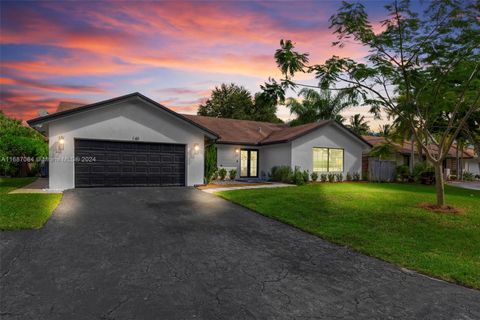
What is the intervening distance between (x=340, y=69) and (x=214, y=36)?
6.60 meters

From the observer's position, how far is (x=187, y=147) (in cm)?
1620

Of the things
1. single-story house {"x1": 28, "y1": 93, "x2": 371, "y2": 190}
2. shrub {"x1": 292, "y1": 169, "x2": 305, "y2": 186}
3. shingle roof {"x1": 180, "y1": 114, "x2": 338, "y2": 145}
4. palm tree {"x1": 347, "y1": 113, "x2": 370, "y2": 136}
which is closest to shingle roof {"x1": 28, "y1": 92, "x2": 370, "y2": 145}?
shingle roof {"x1": 180, "y1": 114, "x2": 338, "y2": 145}

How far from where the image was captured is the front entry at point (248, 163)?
2164 cm

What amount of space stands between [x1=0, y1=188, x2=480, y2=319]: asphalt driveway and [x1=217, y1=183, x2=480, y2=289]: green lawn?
1.93 feet

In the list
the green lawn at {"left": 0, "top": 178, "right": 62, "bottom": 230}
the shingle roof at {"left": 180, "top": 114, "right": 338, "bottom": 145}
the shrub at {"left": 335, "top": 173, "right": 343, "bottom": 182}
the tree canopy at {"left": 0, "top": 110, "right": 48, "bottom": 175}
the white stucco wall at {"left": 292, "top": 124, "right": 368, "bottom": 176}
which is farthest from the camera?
the shrub at {"left": 335, "top": 173, "right": 343, "bottom": 182}

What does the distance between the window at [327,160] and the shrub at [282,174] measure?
2.69 metres

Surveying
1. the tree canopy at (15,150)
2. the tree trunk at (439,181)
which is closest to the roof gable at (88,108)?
the tree canopy at (15,150)

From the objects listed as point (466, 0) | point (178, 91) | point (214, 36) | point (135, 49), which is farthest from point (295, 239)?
point (178, 91)

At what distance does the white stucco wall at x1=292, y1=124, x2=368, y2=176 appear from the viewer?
20.0 m

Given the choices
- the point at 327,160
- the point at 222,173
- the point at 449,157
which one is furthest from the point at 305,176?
the point at 449,157

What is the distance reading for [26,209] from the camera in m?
8.76

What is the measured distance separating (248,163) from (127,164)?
9.68m

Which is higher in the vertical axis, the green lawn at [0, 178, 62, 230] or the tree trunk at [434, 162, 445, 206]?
the tree trunk at [434, 162, 445, 206]

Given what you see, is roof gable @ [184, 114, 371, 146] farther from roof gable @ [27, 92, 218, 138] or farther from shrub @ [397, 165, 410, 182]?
roof gable @ [27, 92, 218, 138]
